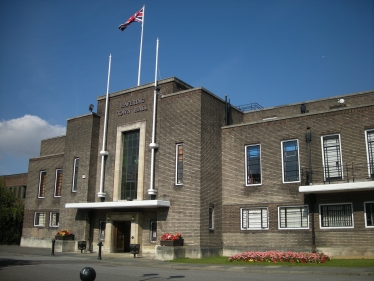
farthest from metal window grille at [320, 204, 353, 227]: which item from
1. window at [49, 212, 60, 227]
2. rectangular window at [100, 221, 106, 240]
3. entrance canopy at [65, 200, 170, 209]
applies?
window at [49, 212, 60, 227]

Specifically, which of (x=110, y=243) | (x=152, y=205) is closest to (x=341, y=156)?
(x=152, y=205)

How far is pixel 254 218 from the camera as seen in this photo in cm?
2467

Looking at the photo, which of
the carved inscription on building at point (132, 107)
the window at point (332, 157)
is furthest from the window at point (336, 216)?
the carved inscription on building at point (132, 107)

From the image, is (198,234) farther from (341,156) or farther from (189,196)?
(341,156)

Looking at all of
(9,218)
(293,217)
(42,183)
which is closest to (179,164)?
(293,217)

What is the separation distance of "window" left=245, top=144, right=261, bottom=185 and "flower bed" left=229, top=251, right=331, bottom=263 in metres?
5.88

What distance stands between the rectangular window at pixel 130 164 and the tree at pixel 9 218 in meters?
15.7

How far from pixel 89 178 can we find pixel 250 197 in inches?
477

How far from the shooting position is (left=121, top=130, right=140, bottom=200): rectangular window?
27781 mm

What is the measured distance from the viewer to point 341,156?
22.4m

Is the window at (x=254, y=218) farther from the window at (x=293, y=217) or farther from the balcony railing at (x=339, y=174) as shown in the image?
the balcony railing at (x=339, y=174)

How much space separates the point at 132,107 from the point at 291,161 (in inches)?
471

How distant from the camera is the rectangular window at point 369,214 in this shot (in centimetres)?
2081

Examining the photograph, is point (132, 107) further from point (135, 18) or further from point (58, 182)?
point (58, 182)
